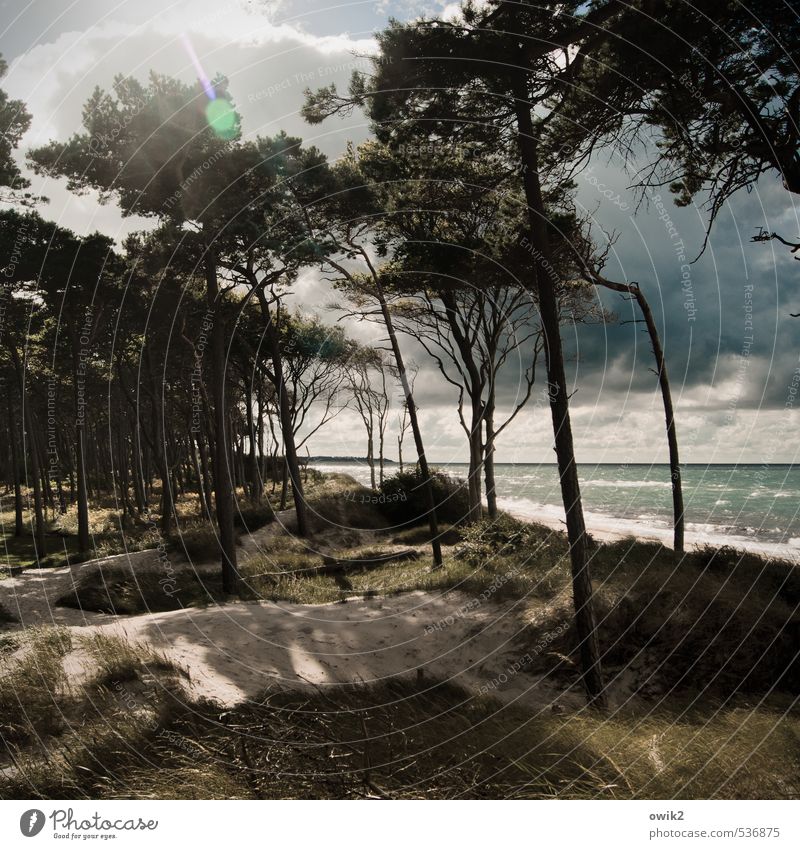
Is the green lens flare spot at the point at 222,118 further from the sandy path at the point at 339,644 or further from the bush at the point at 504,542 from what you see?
the bush at the point at 504,542

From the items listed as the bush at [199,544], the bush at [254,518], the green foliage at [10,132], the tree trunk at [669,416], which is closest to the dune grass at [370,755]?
the green foliage at [10,132]

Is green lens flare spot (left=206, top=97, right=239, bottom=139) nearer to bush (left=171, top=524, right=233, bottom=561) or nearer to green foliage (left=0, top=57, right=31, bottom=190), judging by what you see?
green foliage (left=0, top=57, right=31, bottom=190)

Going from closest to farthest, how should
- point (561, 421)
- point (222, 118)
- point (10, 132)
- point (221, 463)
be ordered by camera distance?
point (561, 421)
point (10, 132)
point (222, 118)
point (221, 463)

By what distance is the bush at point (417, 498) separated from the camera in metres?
26.6

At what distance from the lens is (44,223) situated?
18906 mm

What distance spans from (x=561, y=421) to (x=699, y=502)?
47247mm

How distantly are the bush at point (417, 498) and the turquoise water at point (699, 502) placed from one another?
2.80 m

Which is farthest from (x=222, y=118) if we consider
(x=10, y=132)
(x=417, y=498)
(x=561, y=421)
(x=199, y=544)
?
(x=417, y=498)

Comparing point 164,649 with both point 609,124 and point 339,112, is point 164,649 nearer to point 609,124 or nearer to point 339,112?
point 339,112

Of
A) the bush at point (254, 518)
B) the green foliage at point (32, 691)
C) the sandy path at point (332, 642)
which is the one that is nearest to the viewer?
the green foliage at point (32, 691)

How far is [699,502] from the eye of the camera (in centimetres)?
4888

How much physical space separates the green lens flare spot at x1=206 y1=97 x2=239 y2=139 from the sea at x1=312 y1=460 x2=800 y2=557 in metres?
20.5

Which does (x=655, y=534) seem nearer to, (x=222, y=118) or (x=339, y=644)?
(x=339, y=644)

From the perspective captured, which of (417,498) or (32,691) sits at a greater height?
(32,691)
